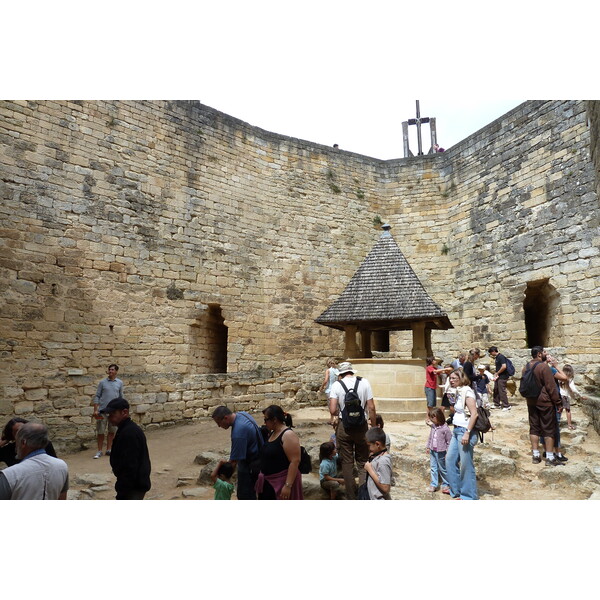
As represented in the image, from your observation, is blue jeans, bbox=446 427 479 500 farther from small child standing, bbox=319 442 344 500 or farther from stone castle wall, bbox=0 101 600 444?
stone castle wall, bbox=0 101 600 444

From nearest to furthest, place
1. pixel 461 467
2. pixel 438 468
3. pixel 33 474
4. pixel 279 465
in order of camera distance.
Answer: pixel 33 474 < pixel 279 465 < pixel 461 467 < pixel 438 468

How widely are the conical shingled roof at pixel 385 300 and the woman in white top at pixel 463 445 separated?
400 cm

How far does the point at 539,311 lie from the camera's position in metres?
12.1

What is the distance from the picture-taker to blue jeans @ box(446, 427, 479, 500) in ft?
15.9

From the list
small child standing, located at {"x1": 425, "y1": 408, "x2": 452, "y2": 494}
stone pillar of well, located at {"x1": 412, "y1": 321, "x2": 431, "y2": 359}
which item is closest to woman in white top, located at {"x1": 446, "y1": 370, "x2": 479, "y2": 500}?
small child standing, located at {"x1": 425, "y1": 408, "x2": 452, "y2": 494}

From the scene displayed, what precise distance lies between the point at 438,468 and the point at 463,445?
82 cm

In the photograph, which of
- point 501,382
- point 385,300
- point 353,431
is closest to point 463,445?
point 353,431

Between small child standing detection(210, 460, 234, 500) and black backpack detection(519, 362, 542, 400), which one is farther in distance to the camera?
black backpack detection(519, 362, 542, 400)

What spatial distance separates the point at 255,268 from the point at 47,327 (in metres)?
5.29

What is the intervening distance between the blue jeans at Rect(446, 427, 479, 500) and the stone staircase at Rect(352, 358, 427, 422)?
11.8 feet

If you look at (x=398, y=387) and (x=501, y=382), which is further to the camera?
(x=501, y=382)

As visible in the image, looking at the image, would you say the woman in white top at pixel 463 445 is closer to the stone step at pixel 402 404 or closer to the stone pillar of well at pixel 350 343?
the stone step at pixel 402 404

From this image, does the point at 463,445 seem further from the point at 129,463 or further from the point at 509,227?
the point at 509,227

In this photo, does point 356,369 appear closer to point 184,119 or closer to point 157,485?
point 157,485
